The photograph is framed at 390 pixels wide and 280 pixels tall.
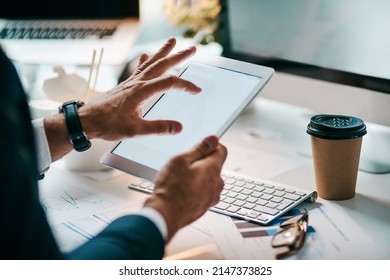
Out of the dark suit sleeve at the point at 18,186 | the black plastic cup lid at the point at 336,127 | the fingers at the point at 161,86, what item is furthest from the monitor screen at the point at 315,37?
the dark suit sleeve at the point at 18,186

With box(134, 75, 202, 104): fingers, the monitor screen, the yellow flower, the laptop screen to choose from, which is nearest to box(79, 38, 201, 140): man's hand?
box(134, 75, 202, 104): fingers

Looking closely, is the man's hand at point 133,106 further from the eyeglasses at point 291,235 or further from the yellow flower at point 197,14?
the yellow flower at point 197,14

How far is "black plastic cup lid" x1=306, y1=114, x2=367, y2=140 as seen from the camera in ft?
3.29

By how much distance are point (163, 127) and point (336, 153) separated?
11.8 inches

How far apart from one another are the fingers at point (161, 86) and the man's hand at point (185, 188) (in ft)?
0.49

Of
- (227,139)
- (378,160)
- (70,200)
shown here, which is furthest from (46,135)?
(378,160)

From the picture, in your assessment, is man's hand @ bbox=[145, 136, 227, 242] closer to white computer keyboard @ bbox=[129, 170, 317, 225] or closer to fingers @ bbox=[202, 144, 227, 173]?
fingers @ bbox=[202, 144, 227, 173]

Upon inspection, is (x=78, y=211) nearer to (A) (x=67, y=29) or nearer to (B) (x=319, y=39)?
(B) (x=319, y=39)

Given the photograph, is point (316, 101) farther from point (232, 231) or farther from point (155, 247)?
point (155, 247)

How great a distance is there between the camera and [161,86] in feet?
3.22

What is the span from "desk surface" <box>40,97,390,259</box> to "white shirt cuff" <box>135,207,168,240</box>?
13 centimetres

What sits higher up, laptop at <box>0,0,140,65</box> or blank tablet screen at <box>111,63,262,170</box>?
blank tablet screen at <box>111,63,262,170</box>

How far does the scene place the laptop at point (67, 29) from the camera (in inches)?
64.1
